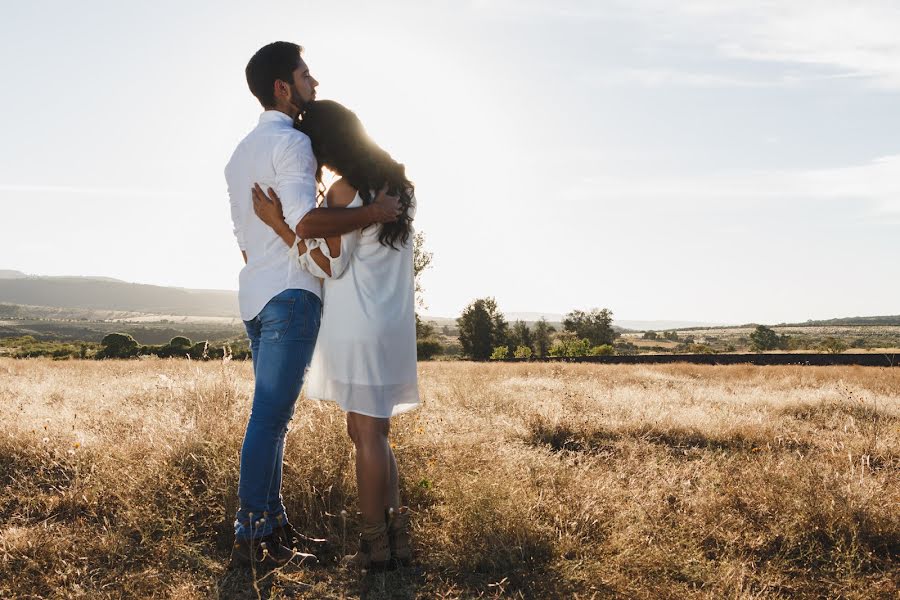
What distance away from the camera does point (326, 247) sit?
8.72ft

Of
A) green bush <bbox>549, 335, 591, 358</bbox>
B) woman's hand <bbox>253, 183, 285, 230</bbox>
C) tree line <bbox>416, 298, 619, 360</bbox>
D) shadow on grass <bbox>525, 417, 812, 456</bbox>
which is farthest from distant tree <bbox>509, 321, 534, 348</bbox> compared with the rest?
woman's hand <bbox>253, 183, 285, 230</bbox>

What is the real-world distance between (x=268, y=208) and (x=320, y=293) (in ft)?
1.53

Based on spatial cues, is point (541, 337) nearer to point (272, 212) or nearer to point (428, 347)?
point (428, 347)

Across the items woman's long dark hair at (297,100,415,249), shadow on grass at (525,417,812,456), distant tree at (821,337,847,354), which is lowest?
distant tree at (821,337,847,354)

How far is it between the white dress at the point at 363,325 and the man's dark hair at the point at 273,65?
2.44 ft

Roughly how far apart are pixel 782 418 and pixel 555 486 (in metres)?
4.85

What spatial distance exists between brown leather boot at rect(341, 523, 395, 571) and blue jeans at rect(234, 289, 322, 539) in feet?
1.40

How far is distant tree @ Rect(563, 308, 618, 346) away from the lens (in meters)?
70.3

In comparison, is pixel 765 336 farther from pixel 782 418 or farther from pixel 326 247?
pixel 326 247

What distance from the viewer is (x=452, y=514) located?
10.5ft

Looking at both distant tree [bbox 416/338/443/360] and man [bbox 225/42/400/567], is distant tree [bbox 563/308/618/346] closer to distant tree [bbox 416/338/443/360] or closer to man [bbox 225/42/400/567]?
distant tree [bbox 416/338/443/360]

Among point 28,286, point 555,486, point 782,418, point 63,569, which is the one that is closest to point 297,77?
point 63,569

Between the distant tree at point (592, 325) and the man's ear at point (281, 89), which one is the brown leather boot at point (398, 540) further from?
the distant tree at point (592, 325)

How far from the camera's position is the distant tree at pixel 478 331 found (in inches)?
2335
